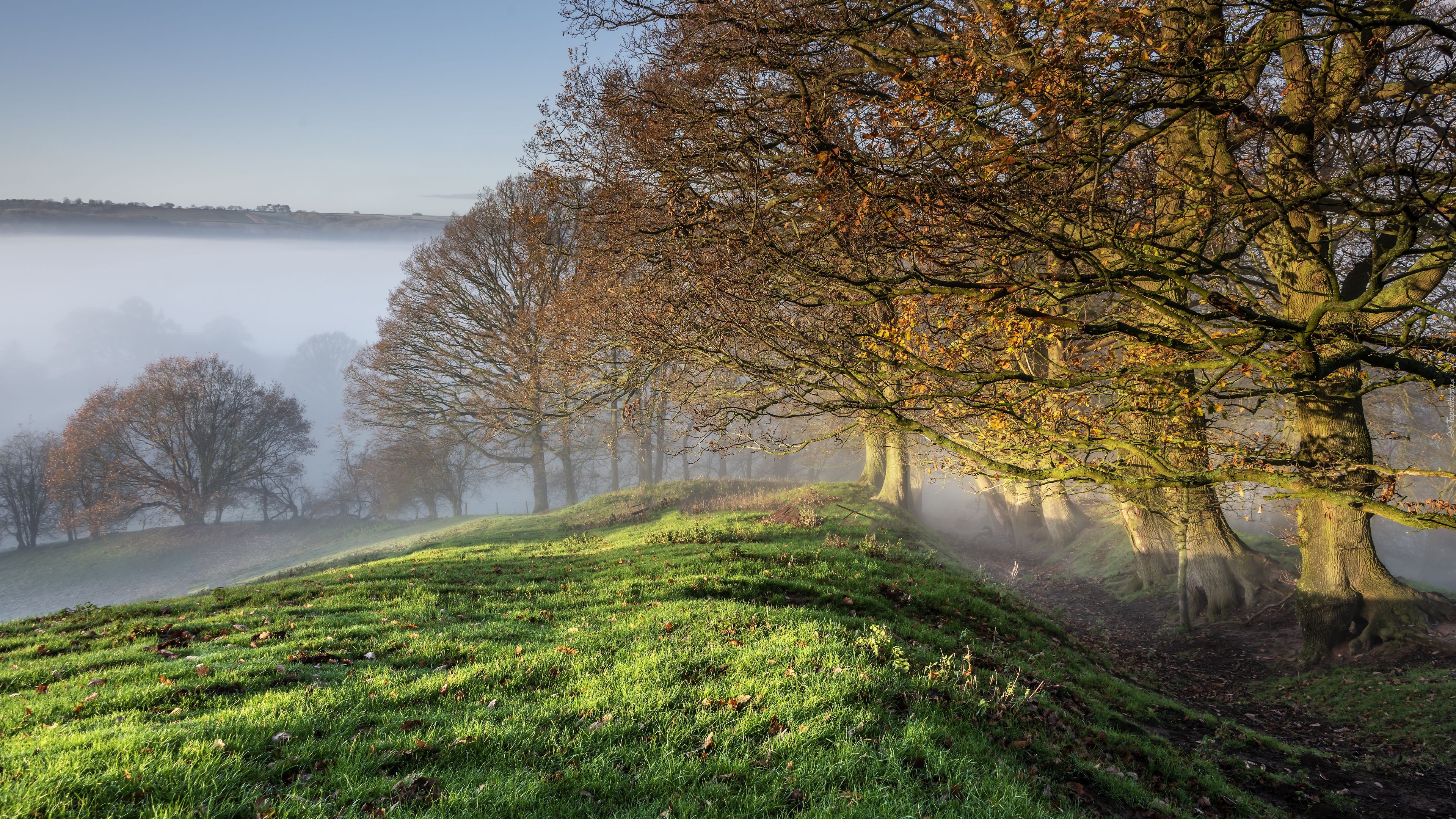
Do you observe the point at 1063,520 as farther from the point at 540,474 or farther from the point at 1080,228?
the point at 540,474

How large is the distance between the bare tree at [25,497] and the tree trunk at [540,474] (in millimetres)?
34128

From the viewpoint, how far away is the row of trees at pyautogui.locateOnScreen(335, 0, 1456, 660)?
23.7 feet

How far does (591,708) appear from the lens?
16.4 feet

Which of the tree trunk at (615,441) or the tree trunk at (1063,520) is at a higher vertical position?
the tree trunk at (615,441)

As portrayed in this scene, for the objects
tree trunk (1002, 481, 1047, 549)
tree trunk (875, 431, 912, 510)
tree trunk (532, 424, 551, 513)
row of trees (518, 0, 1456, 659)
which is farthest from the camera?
tree trunk (532, 424, 551, 513)

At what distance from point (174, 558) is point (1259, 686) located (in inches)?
2146

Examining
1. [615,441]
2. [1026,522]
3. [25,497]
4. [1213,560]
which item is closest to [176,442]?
[25,497]

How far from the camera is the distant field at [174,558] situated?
1270 inches

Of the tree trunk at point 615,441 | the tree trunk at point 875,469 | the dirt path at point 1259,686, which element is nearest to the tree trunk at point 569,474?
the tree trunk at point 615,441

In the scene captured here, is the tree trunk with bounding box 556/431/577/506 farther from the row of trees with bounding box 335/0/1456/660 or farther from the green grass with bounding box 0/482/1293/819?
the green grass with bounding box 0/482/1293/819

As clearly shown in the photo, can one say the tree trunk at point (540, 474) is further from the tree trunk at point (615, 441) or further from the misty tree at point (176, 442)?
the misty tree at point (176, 442)

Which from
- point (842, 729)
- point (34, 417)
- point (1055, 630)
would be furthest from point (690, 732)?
point (34, 417)

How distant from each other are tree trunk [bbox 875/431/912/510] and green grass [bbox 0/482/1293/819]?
1309 cm

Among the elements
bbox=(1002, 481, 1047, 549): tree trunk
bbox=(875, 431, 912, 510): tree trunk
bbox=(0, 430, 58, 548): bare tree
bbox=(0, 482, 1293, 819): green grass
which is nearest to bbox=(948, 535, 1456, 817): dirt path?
bbox=(0, 482, 1293, 819): green grass
